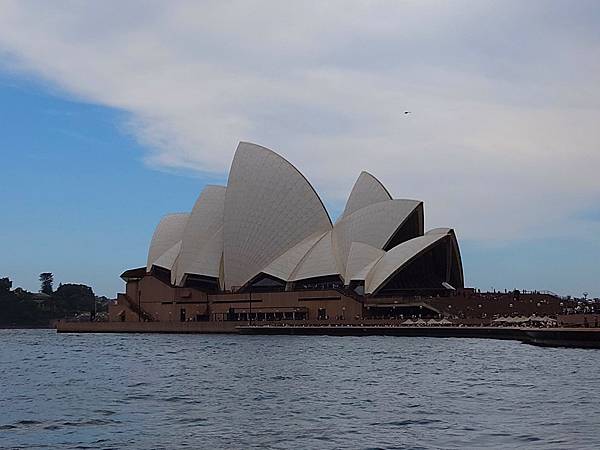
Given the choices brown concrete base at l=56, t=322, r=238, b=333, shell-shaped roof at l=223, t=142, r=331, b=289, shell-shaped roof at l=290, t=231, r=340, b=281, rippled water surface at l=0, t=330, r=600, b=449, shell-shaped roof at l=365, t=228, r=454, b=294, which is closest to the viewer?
rippled water surface at l=0, t=330, r=600, b=449

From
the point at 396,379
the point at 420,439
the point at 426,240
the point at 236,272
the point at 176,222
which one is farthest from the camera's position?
the point at 176,222

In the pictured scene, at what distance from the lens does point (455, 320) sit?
65.4 meters

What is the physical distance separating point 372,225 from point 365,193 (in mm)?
4488

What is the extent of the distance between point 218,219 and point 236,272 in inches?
260

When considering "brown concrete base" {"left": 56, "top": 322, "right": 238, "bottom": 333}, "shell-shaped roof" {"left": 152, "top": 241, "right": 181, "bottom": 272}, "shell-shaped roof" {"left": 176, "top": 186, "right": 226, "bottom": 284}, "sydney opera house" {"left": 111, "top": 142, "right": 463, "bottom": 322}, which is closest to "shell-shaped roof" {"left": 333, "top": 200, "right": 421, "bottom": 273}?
"sydney opera house" {"left": 111, "top": 142, "right": 463, "bottom": 322}

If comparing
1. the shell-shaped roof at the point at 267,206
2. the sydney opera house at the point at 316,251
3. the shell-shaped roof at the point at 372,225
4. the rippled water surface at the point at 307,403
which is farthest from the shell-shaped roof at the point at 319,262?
the rippled water surface at the point at 307,403

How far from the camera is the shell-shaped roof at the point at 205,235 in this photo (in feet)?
266

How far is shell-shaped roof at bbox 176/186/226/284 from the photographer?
80.9m

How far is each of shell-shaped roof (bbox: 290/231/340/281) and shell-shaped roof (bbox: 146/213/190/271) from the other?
19.1 meters

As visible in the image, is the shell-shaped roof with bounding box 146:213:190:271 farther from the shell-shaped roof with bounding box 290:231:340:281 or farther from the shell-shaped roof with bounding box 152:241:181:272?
the shell-shaped roof with bounding box 290:231:340:281

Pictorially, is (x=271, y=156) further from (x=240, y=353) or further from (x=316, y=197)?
(x=240, y=353)

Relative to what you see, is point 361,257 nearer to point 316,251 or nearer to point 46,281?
point 316,251

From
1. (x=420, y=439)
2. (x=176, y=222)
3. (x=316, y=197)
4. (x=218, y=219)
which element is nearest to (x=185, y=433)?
(x=420, y=439)

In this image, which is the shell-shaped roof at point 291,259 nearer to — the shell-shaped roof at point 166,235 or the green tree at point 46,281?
the shell-shaped roof at point 166,235
